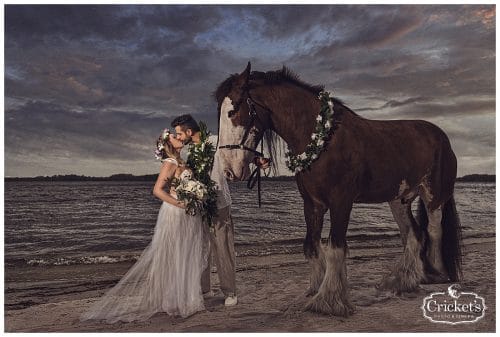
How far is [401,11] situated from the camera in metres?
5.83

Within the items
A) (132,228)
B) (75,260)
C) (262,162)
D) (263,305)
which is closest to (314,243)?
(263,305)

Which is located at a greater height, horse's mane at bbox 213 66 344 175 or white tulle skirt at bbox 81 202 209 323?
horse's mane at bbox 213 66 344 175

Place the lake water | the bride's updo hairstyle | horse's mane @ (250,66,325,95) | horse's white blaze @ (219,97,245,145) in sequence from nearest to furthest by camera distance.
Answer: horse's white blaze @ (219,97,245,145)
the bride's updo hairstyle
horse's mane @ (250,66,325,95)
the lake water

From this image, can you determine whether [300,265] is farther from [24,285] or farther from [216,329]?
[24,285]

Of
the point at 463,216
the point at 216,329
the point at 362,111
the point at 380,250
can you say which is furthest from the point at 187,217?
the point at 463,216

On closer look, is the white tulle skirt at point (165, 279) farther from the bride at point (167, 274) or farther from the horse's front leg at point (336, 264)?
the horse's front leg at point (336, 264)

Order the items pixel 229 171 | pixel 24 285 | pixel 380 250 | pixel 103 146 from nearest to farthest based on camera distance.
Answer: pixel 229 171 → pixel 24 285 → pixel 103 146 → pixel 380 250

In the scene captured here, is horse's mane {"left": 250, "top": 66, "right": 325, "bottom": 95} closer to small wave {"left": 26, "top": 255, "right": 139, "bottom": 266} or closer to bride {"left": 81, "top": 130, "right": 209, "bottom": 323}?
bride {"left": 81, "top": 130, "right": 209, "bottom": 323}

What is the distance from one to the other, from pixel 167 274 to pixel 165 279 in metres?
0.05

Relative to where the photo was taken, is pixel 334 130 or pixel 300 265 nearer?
pixel 334 130

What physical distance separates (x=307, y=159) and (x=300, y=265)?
127 inches

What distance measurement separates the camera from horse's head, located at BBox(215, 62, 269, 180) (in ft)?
14.3

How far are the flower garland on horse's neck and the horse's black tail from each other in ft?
9.37

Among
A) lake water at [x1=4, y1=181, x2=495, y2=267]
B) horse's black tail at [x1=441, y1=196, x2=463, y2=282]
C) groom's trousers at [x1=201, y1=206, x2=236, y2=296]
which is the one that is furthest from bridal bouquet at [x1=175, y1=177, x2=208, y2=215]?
horse's black tail at [x1=441, y1=196, x2=463, y2=282]
